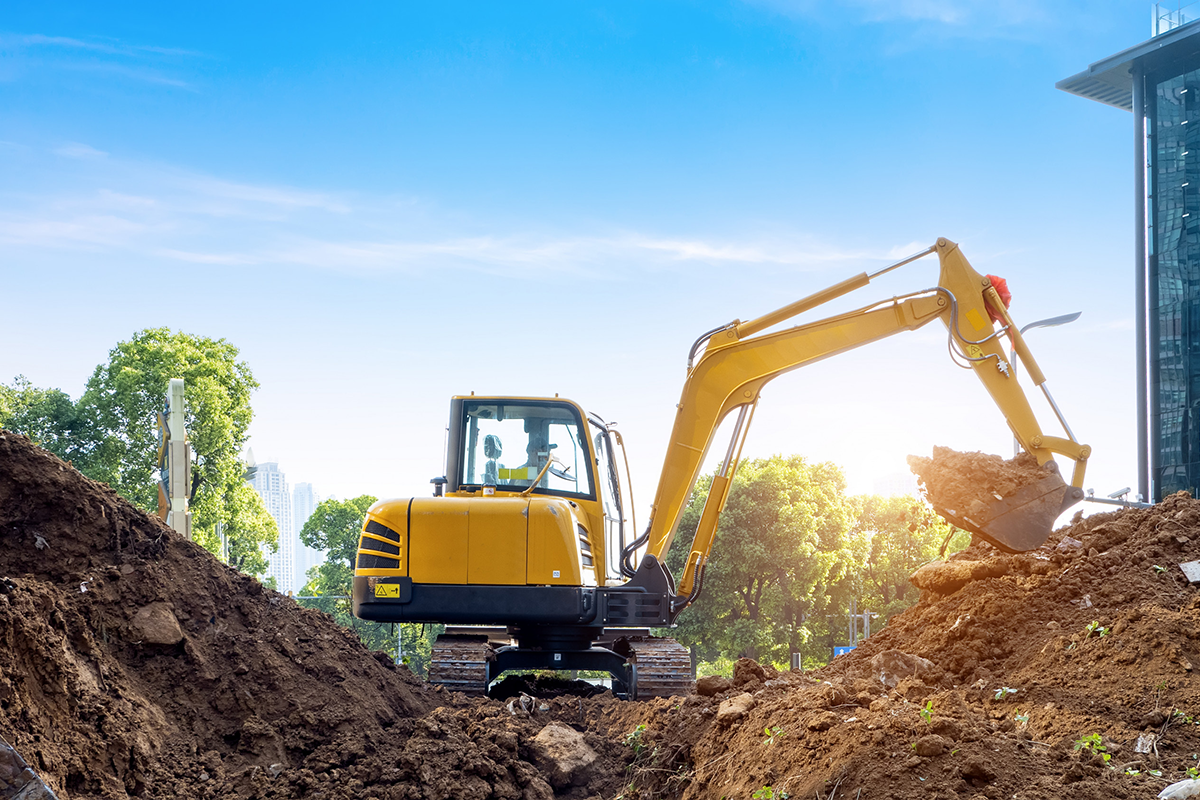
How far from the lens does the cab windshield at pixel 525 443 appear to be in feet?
32.6

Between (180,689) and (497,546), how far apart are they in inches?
141

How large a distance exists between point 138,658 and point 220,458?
25162 mm

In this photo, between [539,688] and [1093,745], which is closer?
[1093,745]

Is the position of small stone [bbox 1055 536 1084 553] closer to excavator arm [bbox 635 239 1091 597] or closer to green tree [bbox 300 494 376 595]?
excavator arm [bbox 635 239 1091 597]

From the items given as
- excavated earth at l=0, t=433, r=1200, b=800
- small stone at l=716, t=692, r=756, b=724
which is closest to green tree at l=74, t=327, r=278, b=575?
excavated earth at l=0, t=433, r=1200, b=800

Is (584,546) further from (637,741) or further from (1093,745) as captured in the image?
(1093,745)

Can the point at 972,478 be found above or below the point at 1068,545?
above

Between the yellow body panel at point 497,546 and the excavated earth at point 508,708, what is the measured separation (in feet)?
4.51

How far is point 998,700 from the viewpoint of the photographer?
20.4 feet

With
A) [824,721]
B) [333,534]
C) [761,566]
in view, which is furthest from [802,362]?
[333,534]

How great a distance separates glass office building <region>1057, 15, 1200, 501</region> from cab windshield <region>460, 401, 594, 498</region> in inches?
1147

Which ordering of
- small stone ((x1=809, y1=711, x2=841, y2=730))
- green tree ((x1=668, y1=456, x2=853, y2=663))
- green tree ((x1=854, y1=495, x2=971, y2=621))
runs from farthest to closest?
1. green tree ((x1=854, y1=495, x2=971, y2=621))
2. green tree ((x1=668, y1=456, x2=853, y2=663))
3. small stone ((x1=809, y1=711, x2=841, y2=730))

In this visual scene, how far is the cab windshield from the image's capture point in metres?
9.93

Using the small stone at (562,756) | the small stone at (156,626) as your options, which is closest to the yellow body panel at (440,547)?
the small stone at (562,756)
